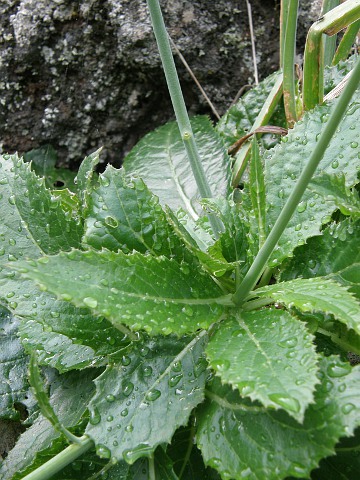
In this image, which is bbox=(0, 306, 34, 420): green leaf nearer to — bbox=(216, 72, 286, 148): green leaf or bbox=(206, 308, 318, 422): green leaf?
bbox=(206, 308, 318, 422): green leaf

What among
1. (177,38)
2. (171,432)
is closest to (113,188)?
(171,432)

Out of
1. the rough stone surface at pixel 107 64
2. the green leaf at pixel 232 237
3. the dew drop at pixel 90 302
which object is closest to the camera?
the dew drop at pixel 90 302

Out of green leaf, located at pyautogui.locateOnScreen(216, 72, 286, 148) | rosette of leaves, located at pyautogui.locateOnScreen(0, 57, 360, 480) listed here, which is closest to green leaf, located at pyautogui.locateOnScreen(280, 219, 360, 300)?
rosette of leaves, located at pyautogui.locateOnScreen(0, 57, 360, 480)

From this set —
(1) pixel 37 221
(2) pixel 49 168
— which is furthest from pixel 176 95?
(2) pixel 49 168

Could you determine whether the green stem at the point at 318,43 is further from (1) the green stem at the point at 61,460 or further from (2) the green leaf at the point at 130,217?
(1) the green stem at the point at 61,460

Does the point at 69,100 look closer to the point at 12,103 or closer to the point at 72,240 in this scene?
the point at 12,103

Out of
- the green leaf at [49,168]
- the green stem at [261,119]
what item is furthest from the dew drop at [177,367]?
the green leaf at [49,168]
